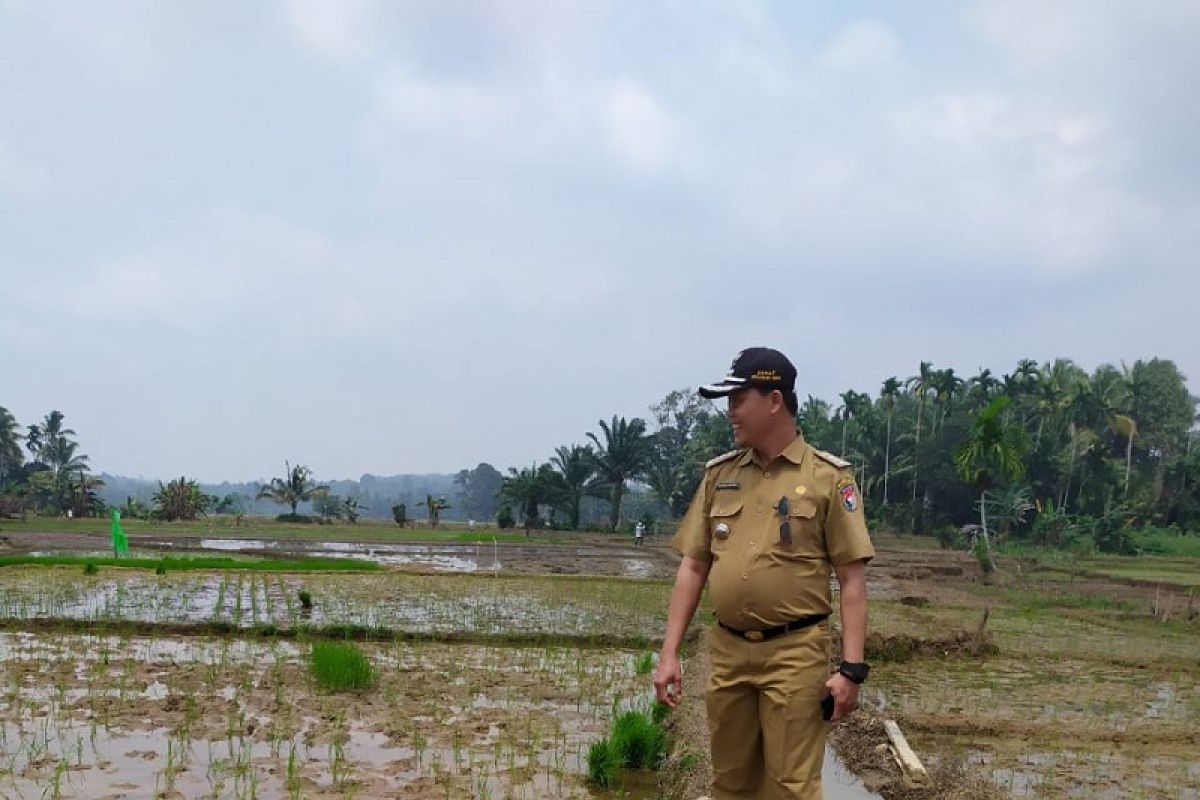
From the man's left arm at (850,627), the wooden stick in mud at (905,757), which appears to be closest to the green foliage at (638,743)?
the wooden stick in mud at (905,757)

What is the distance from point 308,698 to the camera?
5.61 meters

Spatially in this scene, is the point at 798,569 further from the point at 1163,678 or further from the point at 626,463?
the point at 626,463

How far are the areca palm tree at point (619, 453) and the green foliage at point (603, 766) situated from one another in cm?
2955

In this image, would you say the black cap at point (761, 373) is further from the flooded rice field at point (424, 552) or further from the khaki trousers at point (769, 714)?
the flooded rice field at point (424, 552)

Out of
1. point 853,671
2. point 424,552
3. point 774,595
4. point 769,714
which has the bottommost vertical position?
point 424,552

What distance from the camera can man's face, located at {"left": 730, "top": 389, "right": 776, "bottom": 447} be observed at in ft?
7.49

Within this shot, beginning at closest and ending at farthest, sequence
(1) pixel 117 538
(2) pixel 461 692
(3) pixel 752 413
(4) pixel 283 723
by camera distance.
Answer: (3) pixel 752 413
(4) pixel 283 723
(2) pixel 461 692
(1) pixel 117 538

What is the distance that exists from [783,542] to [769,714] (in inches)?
17.0

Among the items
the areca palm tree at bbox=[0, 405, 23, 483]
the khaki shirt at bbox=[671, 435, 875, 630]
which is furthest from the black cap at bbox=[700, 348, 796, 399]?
the areca palm tree at bbox=[0, 405, 23, 483]

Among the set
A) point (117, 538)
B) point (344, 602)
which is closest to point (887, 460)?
point (117, 538)

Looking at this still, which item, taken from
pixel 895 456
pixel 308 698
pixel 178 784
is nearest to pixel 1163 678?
pixel 308 698

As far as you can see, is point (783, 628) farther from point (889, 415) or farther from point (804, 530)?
point (889, 415)

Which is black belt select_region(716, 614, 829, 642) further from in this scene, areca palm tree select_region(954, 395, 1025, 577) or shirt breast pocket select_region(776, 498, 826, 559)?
areca palm tree select_region(954, 395, 1025, 577)

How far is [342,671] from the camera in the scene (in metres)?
5.84
